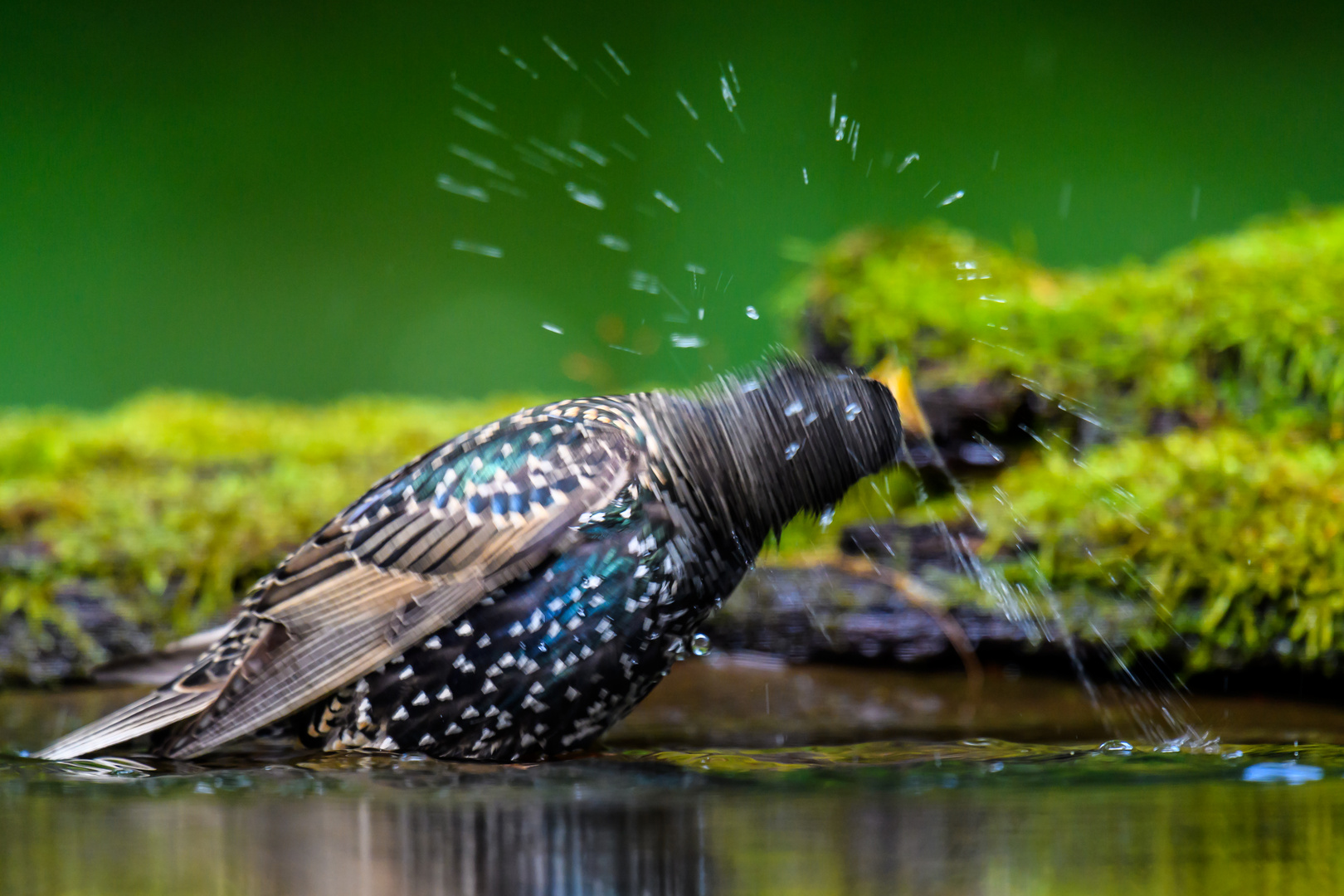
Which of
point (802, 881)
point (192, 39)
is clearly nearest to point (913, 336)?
point (802, 881)

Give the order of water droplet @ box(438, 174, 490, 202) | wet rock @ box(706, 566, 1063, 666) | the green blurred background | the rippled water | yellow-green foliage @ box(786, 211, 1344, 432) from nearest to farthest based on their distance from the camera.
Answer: the rippled water
wet rock @ box(706, 566, 1063, 666)
yellow-green foliage @ box(786, 211, 1344, 432)
the green blurred background
water droplet @ box(438, 174, 490, 202)

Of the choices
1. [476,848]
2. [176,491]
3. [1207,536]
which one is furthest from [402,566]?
[1207,536]

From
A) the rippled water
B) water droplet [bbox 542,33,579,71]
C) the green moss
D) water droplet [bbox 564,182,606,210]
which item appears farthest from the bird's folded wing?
water droplet [bbox 542,33,579,71]

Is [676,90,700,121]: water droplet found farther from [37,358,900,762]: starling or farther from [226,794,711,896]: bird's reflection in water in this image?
[226,794,711,896]: bird's reflection in water

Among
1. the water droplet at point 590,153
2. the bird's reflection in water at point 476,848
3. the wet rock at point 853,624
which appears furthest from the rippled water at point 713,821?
the water droplet at point 590,153

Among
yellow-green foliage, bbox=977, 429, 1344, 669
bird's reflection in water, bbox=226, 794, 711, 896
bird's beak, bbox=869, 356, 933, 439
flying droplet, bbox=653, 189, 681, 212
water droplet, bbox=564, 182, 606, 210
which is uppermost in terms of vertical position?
water droplet, bbox=564, 182, 606, 210

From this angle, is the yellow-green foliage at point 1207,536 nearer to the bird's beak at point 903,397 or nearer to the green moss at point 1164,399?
the green moss at point 1164,399
